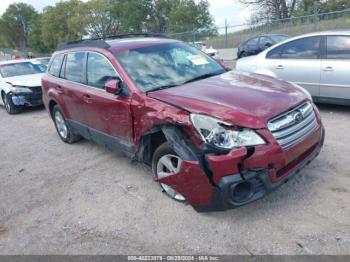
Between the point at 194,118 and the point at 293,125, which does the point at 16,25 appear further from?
the point at 293,125

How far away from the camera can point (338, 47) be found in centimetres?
624

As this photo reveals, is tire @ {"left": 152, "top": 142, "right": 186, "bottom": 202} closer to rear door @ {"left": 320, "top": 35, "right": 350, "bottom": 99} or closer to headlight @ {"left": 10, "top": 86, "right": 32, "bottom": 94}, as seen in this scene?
rear door @ {"left": 320, "top": 35, "right": 350, "bottom": 99}

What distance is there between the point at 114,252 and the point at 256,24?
79.9 feet

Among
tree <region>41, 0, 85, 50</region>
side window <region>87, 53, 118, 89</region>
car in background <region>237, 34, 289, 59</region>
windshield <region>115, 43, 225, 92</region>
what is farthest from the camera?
tree <region>41, 0, 85, 50</region>

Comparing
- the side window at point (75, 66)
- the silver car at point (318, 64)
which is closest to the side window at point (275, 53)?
the silver car at point (318, 64)

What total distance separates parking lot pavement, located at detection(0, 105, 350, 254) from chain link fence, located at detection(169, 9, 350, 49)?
1512 cm

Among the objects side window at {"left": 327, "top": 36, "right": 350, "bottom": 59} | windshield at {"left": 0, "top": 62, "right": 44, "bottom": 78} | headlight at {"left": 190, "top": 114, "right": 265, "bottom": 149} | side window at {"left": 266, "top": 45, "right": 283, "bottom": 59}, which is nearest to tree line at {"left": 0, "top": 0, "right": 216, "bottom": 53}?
windshield at {"left": 0, "top": 62, "right": 44, "bottom": 78}

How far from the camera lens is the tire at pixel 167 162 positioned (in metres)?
3.69

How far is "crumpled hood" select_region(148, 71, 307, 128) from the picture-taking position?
329 cm

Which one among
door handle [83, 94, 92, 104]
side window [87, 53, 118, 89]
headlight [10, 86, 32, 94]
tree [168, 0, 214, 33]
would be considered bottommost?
headlight [10, 86, 32, 94]

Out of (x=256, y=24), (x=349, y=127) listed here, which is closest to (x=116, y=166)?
(x=349, y=127)

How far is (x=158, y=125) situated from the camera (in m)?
3.71

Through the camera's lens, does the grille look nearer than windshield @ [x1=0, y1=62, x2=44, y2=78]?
Yes

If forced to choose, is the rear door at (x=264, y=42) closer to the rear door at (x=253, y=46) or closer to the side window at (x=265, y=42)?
the side window at (x=265, y=42)
